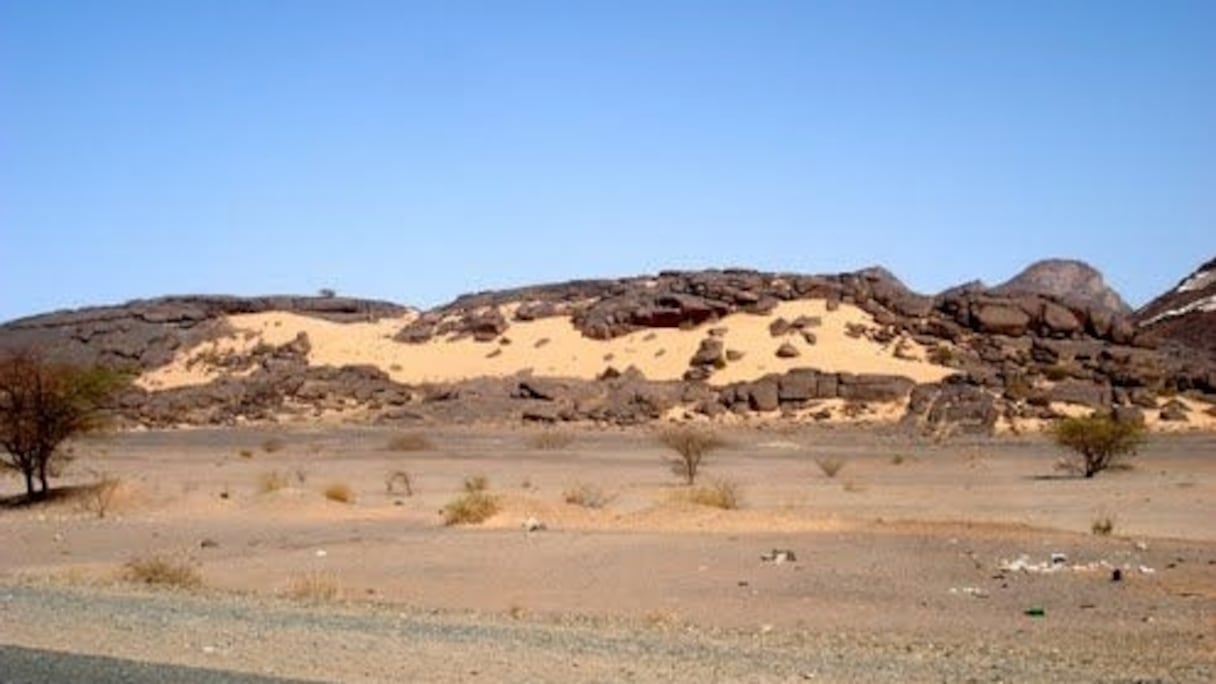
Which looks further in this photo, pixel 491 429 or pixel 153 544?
pixel 491 429

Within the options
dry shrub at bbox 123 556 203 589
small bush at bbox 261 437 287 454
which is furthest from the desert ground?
small bush at bbox 261 437 287 454

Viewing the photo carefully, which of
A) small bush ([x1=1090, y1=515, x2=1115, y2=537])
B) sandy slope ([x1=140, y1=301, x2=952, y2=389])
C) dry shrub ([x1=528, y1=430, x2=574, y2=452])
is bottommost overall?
small bush ([x1=1090, y1=515, x2=1115, y2=537])

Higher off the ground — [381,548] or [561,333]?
[561,333]

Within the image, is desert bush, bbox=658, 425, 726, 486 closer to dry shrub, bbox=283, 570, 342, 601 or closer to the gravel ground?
dry shrub, bbox=283, 570, 342, 601

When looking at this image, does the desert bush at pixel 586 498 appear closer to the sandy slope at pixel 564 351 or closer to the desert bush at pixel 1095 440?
the desert bush at pixel 1095 440

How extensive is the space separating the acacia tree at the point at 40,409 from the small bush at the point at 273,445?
23.1m

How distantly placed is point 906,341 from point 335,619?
69.3m

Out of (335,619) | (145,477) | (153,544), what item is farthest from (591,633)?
(145,477)

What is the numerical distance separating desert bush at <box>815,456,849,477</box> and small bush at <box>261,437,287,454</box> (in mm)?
24516

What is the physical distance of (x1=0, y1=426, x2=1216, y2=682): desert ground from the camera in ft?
46.4

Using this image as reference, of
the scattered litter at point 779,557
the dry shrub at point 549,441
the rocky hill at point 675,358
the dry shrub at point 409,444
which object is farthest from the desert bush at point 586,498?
the rocky hill at point 675,358

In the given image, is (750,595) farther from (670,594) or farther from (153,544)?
(153,544)

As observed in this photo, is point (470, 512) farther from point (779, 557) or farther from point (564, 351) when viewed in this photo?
point (564, 351)

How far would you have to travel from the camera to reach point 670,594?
22.2m
